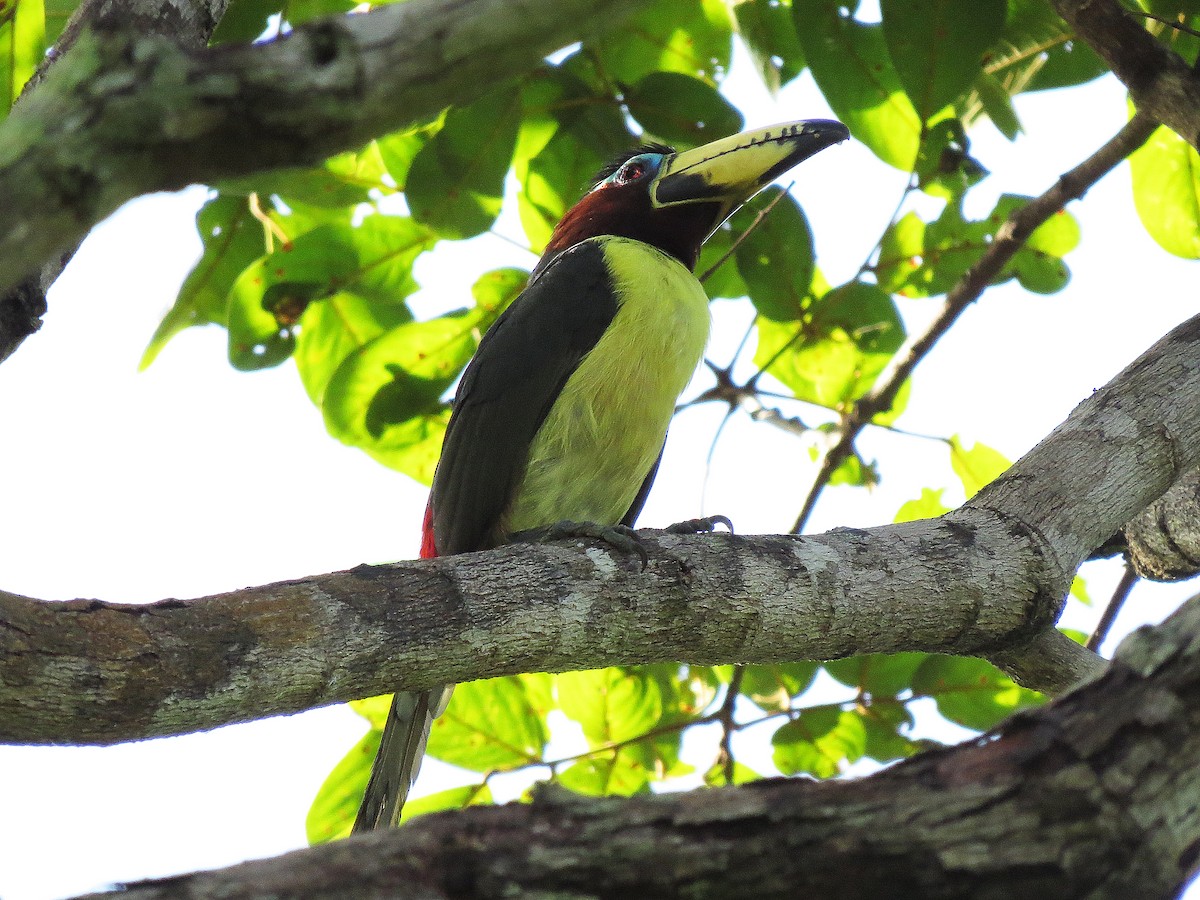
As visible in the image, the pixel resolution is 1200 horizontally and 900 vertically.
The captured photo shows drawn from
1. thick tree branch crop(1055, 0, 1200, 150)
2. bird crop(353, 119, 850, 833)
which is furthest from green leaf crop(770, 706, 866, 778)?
thick tree branch crop(1055, 0, 1200, 150)

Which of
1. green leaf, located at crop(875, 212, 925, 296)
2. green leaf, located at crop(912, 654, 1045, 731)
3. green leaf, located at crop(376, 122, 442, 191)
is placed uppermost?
green leaf, located at crop(376, 122, 442, 191)

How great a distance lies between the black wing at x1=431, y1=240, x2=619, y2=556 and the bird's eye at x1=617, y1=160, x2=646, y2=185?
0.85 m

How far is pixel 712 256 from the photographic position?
4.55m

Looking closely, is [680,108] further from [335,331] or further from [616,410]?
[335,331]

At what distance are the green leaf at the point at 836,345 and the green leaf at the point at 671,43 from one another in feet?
3.06

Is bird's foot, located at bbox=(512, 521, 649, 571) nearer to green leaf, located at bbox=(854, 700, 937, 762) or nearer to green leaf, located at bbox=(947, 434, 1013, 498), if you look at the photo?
green leaf, located at bbox=(854, 700, 937, 762)

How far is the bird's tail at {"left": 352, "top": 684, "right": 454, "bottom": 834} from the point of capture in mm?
3379

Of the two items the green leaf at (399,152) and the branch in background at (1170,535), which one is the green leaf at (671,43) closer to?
the green leaf at (399,152)

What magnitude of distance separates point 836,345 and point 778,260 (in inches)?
17.0

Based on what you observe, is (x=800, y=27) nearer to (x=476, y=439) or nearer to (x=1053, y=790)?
(x=476, y=439)

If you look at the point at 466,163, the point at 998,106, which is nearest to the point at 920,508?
the point at 998,106

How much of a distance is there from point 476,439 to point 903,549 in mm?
1502

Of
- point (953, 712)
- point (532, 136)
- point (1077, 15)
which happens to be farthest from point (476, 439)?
point (1077, 15)

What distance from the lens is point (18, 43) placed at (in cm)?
315
